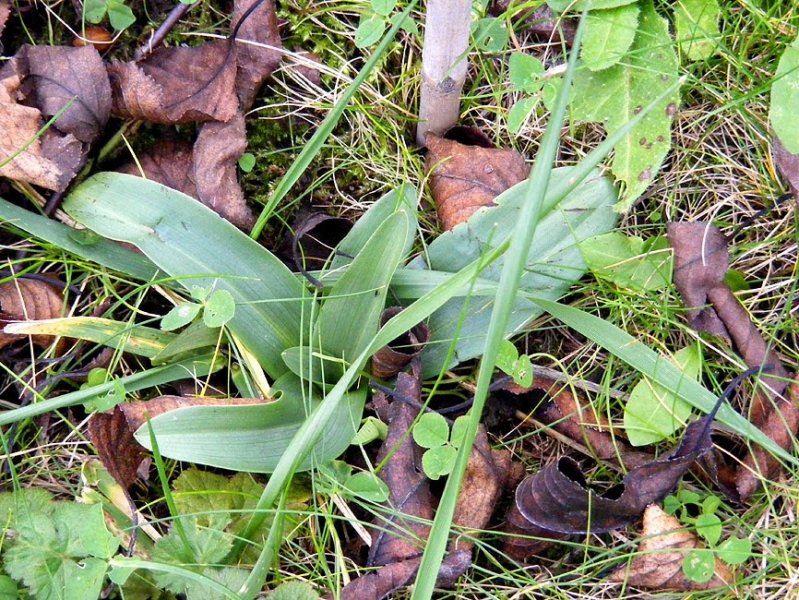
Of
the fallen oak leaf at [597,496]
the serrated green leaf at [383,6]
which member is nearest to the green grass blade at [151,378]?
the fallen oak leaf at [597,496]

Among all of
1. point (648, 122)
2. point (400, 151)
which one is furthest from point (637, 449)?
point (400, 151)

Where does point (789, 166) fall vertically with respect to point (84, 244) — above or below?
above

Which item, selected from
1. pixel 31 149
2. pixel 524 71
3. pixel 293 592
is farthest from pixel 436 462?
pixel 31 149

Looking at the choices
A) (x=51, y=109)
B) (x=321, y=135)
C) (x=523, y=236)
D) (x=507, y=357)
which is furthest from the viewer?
(x=51, y=109)

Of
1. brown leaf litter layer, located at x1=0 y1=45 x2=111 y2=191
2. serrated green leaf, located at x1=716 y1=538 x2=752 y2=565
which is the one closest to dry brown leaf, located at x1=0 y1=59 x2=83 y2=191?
brown leaf litter layer, located at x1=0 y1=45 x2=111 y2=191

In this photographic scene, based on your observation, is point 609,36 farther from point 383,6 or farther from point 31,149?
point 31,149

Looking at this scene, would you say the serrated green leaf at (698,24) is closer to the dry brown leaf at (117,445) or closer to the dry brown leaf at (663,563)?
the dry brown leaf at (663,563)
